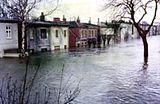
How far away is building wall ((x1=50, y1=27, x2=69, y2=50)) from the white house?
869 centimetres

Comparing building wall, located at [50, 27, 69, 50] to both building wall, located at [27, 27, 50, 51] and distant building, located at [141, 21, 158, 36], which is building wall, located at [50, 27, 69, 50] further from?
distant building, located at [141, 21, 158, 36]

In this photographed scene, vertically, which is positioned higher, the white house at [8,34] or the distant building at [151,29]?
the distant building at [151,29]

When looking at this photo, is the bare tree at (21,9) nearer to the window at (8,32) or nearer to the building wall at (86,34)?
the window at (8,32)

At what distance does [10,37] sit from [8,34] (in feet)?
1.43

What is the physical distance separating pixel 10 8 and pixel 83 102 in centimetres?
2813

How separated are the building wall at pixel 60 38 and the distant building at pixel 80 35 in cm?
253

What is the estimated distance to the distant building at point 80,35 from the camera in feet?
179

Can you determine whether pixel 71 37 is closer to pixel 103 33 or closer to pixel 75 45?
pixel 75 45

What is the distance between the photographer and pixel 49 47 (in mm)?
45469

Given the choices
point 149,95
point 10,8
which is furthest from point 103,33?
point 149,95

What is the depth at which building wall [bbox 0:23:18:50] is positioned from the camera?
36.0 m

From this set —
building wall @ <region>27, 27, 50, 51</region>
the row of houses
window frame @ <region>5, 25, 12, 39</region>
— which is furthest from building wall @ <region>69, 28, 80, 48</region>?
window frame @ <region>5, 25, 12, 39</region>

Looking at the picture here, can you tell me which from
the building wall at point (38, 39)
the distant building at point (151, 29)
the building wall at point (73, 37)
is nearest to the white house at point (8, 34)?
the building wall at point (38, 39)

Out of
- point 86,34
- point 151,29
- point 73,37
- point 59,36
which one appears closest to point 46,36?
point 59,36
